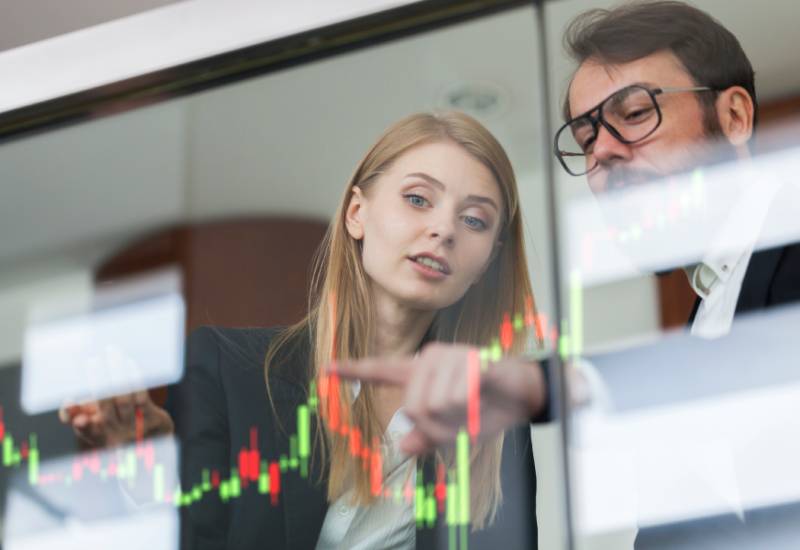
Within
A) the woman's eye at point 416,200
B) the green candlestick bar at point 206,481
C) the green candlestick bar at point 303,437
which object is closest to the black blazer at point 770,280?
the woman's eye at point 416,200

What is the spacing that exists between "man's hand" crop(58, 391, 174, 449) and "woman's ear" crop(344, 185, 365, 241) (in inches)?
13.5

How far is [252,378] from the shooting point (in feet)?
6.06

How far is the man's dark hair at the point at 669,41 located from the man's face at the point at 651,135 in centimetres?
1

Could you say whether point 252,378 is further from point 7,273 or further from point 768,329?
point 768,329

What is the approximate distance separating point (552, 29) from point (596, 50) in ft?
0.23

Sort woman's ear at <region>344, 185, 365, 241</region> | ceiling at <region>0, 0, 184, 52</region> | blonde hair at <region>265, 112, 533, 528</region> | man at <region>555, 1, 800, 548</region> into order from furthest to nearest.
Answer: ceiling at <region>0, 0, 184, 52</region>
woman's ear at <region>344, 185, 365, 241</region>
blonde hair at <region>265, 112, 533, 528</region>
man at <region>555, 1, 800, 548</region>

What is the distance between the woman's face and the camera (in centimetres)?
179

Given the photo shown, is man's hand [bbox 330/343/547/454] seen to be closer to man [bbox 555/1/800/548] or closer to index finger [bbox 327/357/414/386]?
index finger [bbox 327/357/414/386]

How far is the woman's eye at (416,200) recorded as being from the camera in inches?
72.1

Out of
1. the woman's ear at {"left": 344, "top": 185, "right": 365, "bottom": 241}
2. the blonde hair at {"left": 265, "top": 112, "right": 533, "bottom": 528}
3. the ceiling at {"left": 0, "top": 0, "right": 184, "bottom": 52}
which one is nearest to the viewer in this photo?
the blonde hair at {"left": 265, "top": 112, "right": 533, "bottom": 528}

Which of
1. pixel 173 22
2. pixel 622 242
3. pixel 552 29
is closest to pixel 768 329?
pixel 622 242

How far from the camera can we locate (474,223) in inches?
71.0

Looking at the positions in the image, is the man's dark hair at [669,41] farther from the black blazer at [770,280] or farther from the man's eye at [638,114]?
the black blazer at [770,280]

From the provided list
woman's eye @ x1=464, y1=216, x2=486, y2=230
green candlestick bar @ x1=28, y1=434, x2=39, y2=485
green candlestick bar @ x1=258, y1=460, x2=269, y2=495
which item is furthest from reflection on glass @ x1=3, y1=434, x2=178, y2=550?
woman's eye @ x1=464, y1=216, x2=486, y2=230
